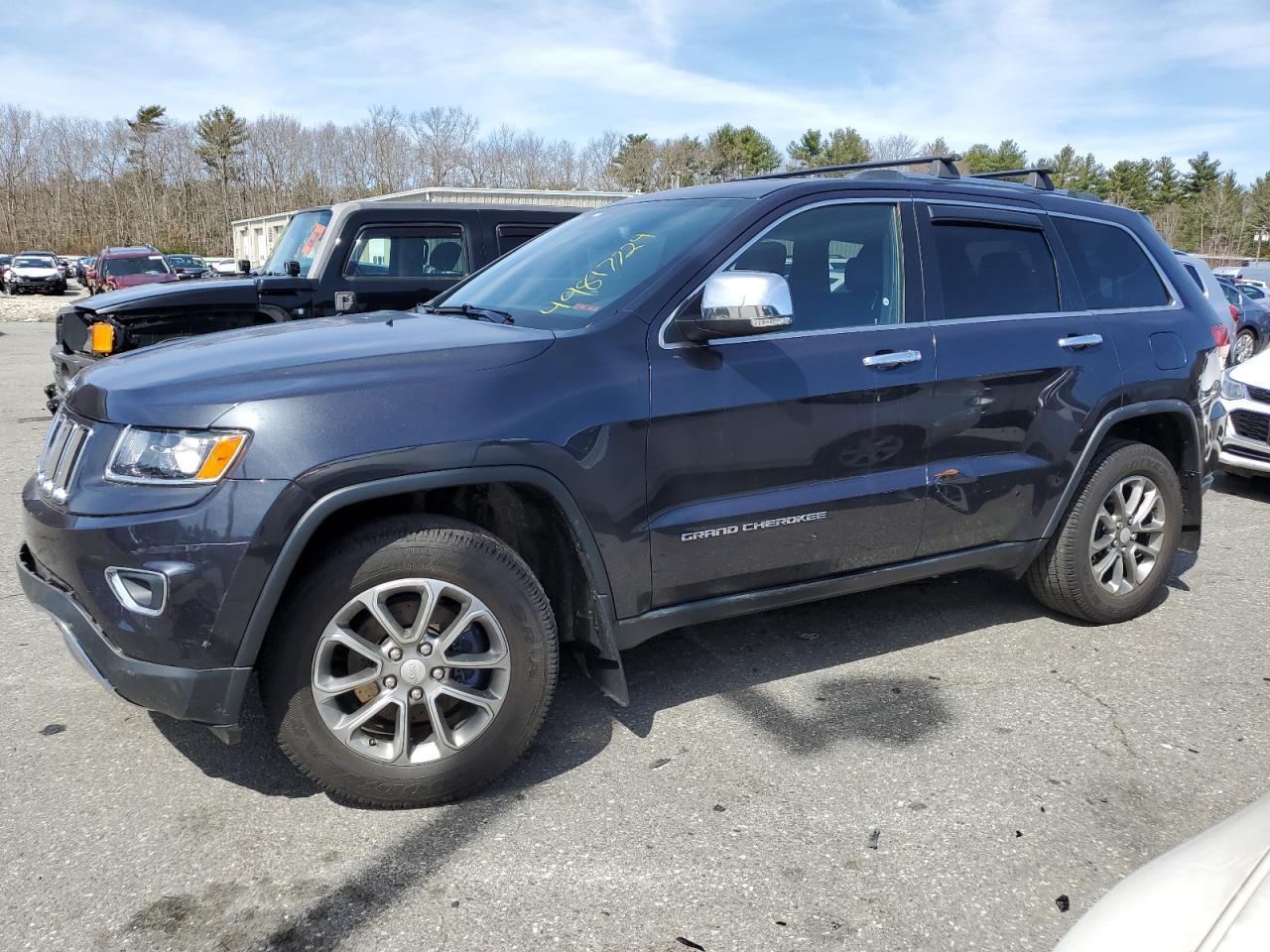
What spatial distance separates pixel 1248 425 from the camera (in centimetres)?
764

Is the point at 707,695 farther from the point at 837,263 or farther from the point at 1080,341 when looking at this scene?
the point at 1080,341

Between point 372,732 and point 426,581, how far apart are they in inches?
19.8

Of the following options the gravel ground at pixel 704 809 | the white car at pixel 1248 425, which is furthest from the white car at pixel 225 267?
the gravel ground at pixel 704 809

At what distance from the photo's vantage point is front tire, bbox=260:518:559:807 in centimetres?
286

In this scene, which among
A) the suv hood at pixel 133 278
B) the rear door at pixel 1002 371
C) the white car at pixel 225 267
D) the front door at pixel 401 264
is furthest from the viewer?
the suv hood at pixel 133 278

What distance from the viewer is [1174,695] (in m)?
3.96

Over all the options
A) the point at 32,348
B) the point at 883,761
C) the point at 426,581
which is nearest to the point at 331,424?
the point at 426,581

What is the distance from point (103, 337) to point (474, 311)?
14.4ft

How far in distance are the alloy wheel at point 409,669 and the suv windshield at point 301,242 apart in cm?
575

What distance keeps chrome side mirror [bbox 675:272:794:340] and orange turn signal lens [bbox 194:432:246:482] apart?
1.40 meters

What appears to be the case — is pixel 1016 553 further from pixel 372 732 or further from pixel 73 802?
pixel 73 802

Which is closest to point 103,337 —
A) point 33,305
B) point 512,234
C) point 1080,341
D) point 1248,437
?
point 512,234

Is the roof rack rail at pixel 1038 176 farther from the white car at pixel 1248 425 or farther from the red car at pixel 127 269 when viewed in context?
the red car at pixel 127 269

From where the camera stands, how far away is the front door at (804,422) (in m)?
3.35
